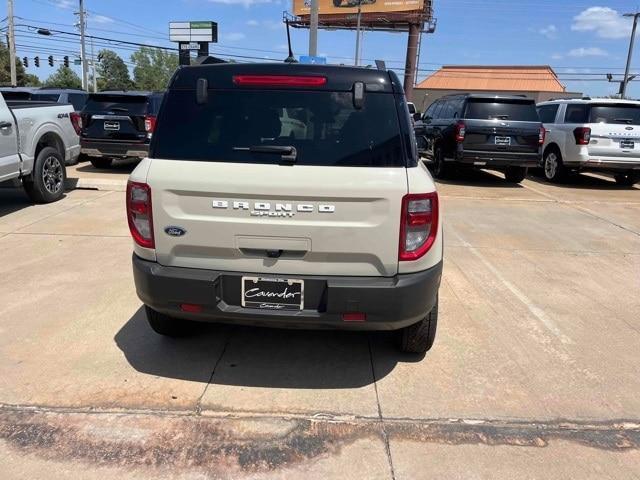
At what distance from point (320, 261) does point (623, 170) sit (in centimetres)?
1057

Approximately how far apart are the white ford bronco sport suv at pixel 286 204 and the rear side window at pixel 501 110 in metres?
8.66

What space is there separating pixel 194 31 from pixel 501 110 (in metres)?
23.6

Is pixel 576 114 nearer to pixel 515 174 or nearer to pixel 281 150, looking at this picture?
pixel 515 174

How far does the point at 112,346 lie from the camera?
3.92 m

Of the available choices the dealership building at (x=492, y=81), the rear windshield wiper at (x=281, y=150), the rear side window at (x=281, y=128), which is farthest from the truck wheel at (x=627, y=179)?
the dealership building at (x=492, y=81)

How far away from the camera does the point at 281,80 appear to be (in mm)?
3238

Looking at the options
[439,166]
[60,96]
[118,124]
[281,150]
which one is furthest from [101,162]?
[281,150]

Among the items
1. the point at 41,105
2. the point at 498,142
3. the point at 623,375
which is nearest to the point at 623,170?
the point at 498,142

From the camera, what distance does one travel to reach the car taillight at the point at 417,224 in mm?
3043

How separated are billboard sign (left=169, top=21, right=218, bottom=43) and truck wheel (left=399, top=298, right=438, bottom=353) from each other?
29954mm

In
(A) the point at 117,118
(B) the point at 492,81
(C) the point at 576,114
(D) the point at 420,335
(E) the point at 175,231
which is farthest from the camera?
(B) the point at 492,81

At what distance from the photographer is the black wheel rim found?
27.6ft

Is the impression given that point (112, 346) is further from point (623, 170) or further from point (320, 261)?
point (623, 170)

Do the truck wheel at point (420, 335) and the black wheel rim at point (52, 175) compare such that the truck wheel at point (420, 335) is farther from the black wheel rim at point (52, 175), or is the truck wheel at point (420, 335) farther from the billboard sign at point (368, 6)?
the billboard sign at point (368, 6)
